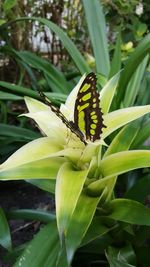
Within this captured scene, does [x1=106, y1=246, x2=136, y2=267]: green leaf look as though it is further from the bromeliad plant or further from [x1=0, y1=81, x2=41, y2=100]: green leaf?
[x1=0, y1=81, x2=41, y2=100]: green leaf

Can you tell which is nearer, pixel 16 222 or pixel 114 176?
pixel 114 176

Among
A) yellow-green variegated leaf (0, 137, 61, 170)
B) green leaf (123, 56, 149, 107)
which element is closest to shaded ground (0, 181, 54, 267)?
green leaf (123, 56, 149, 107)

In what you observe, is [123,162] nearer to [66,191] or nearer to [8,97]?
[66,191]

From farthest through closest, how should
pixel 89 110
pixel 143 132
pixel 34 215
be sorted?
pixel 34 215
pixel 143 132
pixel 89 110

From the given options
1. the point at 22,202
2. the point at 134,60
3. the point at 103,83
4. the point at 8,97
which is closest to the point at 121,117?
the point at 134,60

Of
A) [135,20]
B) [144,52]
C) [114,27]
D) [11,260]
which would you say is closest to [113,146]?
[144,52]

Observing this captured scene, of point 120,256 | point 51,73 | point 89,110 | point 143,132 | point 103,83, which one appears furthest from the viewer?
point 51,73

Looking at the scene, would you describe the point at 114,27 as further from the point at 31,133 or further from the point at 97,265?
the point at 97,265
